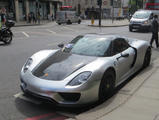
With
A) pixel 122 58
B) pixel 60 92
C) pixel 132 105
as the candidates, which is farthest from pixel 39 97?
pixel 122 58

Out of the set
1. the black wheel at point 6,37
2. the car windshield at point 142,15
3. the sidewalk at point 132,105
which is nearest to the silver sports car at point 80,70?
the sidewalk at point 132,105

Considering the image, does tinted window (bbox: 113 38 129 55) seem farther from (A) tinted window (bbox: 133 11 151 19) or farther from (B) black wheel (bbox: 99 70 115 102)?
(A) tinted window (bbox: 133 11 151 19)

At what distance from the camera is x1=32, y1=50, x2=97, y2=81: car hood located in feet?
13.8

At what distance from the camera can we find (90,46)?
17.3 ft

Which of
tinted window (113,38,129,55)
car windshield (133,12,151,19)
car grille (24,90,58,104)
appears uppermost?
car windshield (133,12,151,19)

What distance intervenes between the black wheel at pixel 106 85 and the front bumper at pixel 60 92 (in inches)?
8.6

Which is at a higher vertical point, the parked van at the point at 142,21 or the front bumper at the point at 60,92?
the parked van at the point at 142,21

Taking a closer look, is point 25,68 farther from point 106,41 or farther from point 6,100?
point 106,41

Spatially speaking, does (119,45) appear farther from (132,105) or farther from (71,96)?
(71,96)

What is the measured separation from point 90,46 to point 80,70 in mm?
1178

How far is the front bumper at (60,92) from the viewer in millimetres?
3902

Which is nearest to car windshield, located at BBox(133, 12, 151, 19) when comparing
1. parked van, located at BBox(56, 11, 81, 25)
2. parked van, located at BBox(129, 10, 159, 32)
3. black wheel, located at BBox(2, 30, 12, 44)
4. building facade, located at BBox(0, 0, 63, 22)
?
parked van, located at BBox(129, 10, 159, 32)

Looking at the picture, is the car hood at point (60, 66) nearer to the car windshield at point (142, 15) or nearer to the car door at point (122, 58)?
the car door at point (122, 58)

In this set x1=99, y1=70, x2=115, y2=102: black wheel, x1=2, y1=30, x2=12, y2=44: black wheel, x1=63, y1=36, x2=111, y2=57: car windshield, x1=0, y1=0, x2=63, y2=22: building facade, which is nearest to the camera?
x1=99, y1=70, x2=115, y2=102: black wheel
